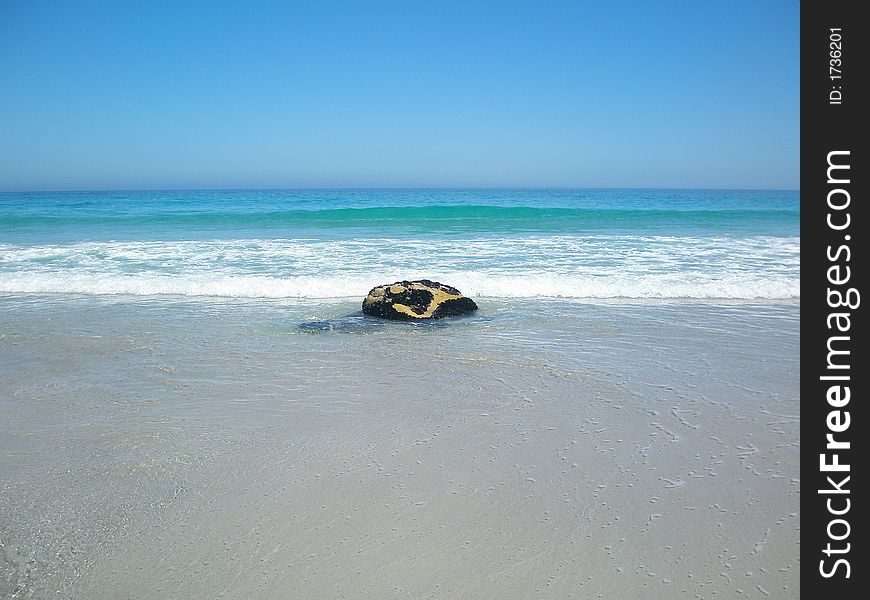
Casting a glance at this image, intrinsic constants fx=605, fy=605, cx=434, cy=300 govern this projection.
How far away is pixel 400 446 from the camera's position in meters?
3.35

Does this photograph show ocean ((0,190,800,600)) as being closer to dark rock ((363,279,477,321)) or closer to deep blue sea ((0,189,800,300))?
dark rock ((363,279,477,321))

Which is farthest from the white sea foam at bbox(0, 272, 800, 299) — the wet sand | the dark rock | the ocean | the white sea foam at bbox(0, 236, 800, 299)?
the wet sand

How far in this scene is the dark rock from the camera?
6.38 m

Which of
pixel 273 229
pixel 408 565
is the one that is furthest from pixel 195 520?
pixel 273 229

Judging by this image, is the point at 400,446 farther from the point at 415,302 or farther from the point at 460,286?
the point at 460,286

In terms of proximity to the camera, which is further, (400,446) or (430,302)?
(430,302)

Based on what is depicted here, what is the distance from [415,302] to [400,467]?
11.4 feet

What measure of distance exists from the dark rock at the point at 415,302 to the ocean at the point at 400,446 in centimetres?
18

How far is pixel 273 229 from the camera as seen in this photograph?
766 inches

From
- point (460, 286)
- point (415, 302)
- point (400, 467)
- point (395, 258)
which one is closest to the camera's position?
point (400, 467)

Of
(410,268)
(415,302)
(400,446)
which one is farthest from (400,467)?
(410,268)

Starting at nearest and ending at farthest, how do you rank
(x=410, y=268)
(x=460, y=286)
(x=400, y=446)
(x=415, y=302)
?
(x=400, y=446), (x=415, y=302), (x=460, y=286), (x=410, y=268)

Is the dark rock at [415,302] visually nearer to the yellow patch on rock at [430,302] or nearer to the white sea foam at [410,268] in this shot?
the yellow patch on rock at [430,302]

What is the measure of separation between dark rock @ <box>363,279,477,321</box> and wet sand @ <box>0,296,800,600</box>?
82 centimetres
